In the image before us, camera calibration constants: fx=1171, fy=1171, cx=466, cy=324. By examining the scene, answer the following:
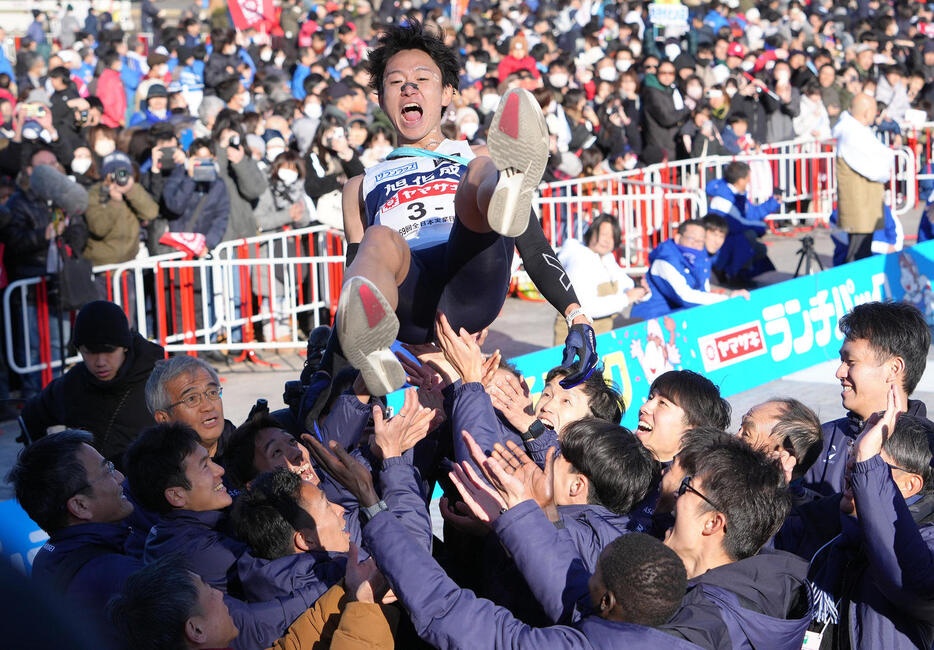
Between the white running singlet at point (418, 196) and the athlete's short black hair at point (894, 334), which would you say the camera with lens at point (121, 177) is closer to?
the white running singlet at point (418, 196)

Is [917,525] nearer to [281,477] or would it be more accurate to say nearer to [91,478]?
[281,477]

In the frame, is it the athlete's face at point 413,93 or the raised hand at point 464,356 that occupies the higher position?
the athlete's face at point 413,93

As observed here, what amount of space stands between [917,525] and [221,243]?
25.0 feet

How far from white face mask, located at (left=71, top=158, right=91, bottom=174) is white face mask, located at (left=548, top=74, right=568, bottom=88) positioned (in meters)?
7.27

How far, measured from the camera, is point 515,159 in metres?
3.67

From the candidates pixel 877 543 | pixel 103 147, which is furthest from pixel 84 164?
pixel 877 543

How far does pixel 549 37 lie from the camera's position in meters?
20.6

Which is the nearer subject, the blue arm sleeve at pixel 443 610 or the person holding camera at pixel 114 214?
the blue arm sleeve at pixel 443 610

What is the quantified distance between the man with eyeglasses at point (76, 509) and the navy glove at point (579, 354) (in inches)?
64.9

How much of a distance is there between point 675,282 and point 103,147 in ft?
16.7

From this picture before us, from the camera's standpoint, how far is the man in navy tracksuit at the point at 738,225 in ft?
42.0

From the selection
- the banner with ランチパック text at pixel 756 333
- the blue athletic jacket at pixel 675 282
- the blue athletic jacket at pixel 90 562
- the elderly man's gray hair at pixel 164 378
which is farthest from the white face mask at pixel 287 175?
the blue athletic jacket at pixel 90 562

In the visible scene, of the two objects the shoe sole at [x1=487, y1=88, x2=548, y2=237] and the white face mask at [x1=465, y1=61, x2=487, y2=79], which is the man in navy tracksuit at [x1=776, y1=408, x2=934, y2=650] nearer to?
the shoe sole at [x1=487, y1=88, x2=548, y2=237]

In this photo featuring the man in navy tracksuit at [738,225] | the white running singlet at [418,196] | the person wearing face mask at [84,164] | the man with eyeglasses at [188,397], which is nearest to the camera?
the white running singlet at [418,196]
